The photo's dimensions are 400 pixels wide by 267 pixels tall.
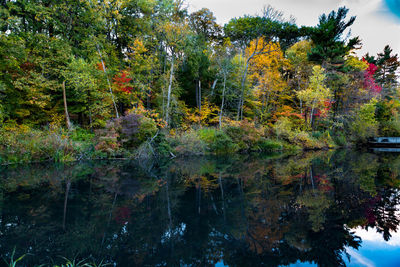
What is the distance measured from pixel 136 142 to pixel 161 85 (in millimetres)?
6233

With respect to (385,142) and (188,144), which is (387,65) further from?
(188,144)

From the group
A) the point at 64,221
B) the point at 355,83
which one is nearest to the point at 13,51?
the point at 64,221

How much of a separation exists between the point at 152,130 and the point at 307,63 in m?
18.2

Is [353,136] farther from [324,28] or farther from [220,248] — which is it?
[220,248]

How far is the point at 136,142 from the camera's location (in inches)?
485

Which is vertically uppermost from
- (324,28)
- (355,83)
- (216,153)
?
(324,28)

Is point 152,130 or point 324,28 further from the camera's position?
point 324,28

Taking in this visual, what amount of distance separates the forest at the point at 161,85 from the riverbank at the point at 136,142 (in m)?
0.07

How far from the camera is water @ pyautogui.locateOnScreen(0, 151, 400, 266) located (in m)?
2.46

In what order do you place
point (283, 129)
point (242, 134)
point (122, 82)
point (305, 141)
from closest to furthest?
point (122, 82)
point (242, 134)
point (283, 129)
point (305, 141)

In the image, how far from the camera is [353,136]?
2055 centimetres

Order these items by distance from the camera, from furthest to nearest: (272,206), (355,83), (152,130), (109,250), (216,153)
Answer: (355,83) < (216,153) < (152,130) < (272,206) < (109,250)

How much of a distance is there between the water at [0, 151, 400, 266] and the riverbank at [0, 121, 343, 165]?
4.98 meters

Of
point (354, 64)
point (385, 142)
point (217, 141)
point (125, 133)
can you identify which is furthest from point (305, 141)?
point (125, 133)
